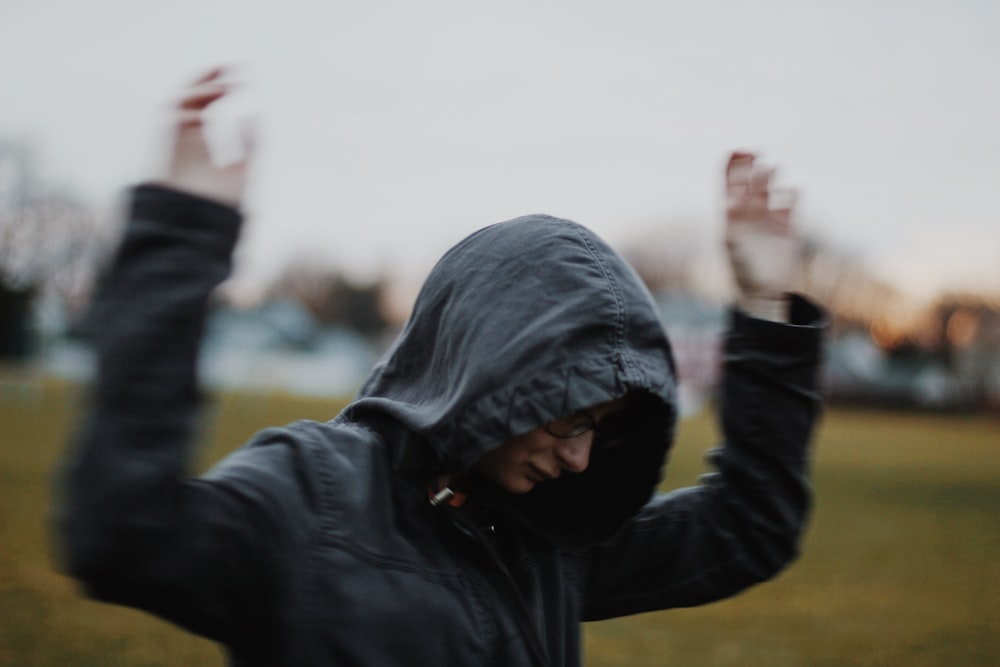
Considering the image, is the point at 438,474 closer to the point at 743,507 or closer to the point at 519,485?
the point at 519,485

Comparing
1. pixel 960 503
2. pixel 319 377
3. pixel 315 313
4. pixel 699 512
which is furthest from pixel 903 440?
pixel 315 313

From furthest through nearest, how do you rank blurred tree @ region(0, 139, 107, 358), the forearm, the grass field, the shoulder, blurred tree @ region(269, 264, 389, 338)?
blurred tree @ region(269, 264, 389, 338) < blurred tree @ region(0, 139, 107, 358) < the grass field < the shoulder < the forearm

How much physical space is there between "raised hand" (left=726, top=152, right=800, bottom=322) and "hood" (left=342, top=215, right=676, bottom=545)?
0.33 m

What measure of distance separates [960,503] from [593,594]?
50.4ft

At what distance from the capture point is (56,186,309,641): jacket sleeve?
1285mm

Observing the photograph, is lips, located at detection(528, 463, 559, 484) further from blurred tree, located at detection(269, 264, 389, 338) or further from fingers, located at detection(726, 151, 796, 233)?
blurred tree, located at detection(269, 264, 389, 338)

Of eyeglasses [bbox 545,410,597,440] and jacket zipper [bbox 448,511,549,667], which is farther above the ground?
eyeglasses [bbox 545,410,597,440]

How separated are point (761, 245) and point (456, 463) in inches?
31.6

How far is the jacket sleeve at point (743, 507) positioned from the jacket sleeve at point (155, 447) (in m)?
0.90

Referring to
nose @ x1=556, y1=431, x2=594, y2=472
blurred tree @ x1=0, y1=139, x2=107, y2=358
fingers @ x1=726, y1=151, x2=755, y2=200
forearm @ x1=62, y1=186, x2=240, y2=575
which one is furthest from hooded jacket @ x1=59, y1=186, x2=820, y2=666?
blurred tree @ x1=0, y1=139, x2=107, y2=358

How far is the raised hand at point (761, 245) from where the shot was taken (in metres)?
2.16

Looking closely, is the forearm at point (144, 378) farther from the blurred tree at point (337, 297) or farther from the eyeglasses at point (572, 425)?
the blurred tree at point (337, 297)

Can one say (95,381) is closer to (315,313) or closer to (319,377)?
(319,377)

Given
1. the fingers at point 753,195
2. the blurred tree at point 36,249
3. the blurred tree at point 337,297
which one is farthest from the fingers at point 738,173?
the blurred tree at point 337,297
